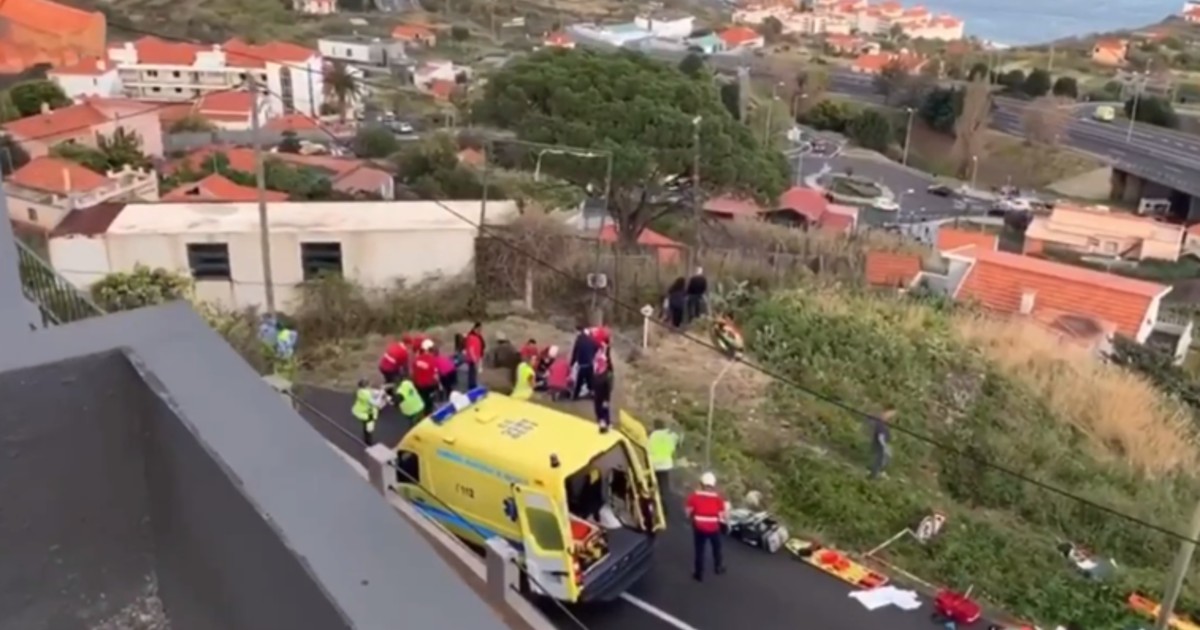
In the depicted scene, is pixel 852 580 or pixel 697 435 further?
pixel 697 435

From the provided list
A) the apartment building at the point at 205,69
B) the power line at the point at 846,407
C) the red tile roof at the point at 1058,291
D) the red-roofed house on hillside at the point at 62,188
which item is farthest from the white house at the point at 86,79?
the red tile roof at the point at 1058,291

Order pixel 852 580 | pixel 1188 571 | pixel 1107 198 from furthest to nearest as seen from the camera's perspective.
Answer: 1. pixel 1107 198
2. pixel 1188 571
3. pixel 852 580

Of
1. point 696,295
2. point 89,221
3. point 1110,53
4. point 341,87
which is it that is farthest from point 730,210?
point 1110,53

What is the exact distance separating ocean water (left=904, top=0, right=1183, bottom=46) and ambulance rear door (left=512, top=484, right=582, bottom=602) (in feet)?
386

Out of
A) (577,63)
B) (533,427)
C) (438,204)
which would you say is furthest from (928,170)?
(533,427)

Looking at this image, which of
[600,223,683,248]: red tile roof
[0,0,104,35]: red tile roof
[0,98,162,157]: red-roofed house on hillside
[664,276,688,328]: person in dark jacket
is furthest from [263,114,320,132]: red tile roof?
[664,276,688,328]: person in dark jacket

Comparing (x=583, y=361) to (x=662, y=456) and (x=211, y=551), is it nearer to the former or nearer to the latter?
(x=662, y=456)

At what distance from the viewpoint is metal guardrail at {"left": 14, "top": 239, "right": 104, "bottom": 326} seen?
5.06 m

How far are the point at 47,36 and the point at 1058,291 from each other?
6303 cm

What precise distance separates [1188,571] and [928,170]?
5519cm

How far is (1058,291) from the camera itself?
25.7m

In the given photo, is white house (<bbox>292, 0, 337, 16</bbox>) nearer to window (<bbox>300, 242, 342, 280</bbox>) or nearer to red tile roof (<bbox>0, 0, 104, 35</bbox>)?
red tile roof (<bbox>0, 0, 104, 35</bbox>)

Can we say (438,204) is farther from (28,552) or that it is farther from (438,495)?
(28,552)

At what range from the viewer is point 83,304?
5113mm
